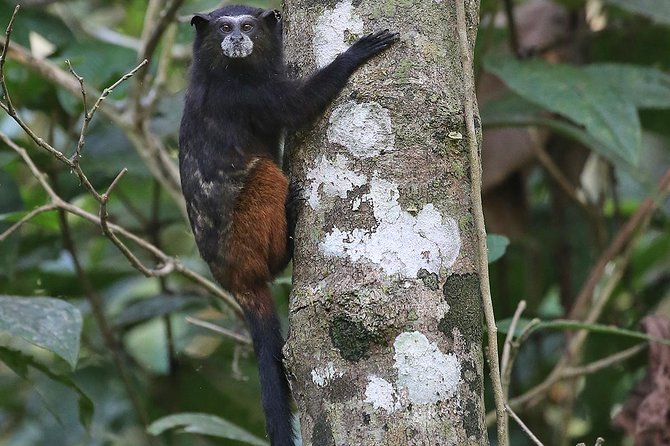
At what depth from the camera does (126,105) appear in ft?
12.5

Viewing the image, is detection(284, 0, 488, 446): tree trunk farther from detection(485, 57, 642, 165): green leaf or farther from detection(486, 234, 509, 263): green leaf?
detection(485, 57, 642, 165): green leaf

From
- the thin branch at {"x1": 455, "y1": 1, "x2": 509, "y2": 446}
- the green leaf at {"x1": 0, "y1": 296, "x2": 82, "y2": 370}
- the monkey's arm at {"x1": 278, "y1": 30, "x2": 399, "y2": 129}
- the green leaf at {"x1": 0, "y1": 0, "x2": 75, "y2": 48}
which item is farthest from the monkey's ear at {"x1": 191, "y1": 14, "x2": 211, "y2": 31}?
the thin branch at {"x1": 455, "y1": 1, "x2": 509, "y2": 446}

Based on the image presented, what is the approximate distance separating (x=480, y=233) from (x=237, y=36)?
4.65 ft

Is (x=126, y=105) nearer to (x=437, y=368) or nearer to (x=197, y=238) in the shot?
(x=197, y=238)

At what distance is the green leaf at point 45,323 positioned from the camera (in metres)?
2.58

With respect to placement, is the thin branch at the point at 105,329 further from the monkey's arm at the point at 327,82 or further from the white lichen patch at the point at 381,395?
the white lichen patch at the point at 381,395

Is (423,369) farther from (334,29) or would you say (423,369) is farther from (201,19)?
(201,19)

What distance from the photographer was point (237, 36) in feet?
10.1

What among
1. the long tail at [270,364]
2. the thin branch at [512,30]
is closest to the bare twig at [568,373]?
the long tail at [270,364]

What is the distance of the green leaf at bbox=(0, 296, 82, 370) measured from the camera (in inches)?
102

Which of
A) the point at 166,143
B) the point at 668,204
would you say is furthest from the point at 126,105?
the point at 668,204

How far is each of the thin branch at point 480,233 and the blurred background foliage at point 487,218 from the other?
1.03 meters

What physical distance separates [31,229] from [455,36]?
136 inches

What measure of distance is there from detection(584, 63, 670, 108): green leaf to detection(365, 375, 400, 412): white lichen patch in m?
2.03
